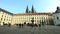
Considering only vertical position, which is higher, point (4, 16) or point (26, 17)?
point (4, 16)

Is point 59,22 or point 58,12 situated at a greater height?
point 58,12

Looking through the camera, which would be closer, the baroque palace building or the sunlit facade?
the sunlit facade

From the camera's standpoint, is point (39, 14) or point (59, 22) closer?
point (59, 22)

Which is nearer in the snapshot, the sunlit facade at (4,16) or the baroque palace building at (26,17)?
the sunlit facade at (4,16)

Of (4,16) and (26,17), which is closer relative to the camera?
(4,16)

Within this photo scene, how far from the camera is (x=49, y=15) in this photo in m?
82.9

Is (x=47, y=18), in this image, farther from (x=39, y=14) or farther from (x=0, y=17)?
(x=0, y=17)

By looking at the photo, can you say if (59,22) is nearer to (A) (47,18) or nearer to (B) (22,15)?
(A) (47,18)

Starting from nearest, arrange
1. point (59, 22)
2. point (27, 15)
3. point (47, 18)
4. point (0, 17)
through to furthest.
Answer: point (59, 22) < point (0, 17) < point (47, 18) < point (27, 15)

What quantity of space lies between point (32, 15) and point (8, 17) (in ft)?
58.3

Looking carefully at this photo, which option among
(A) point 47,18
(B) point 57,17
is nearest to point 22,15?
(A) point 47,18

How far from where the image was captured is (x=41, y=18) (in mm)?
84438

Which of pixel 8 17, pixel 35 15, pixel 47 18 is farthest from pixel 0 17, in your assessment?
pixel 47 18

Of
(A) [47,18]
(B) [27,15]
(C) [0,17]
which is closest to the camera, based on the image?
(C) [0,17]
